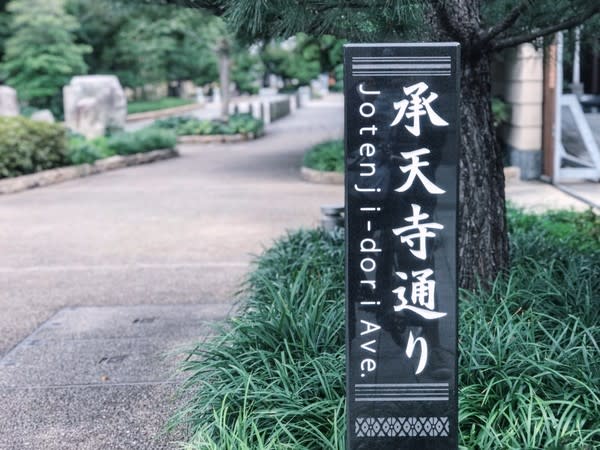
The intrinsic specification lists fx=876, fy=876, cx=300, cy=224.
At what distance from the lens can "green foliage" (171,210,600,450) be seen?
3.48 m

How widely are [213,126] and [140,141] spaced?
252 inches

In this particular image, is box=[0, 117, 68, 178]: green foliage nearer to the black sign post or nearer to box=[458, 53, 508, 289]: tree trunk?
box=[458, 53, 508, 289]: tree trunk

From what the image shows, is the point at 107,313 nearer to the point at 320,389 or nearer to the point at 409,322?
the point at 320,389

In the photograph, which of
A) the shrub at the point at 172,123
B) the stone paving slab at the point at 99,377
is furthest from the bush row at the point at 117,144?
the stone paving slab at the point at 99,377

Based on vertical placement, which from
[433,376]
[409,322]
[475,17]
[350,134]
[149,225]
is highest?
[475,17]

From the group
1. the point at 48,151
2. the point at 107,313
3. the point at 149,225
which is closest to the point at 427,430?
the point at 107,313

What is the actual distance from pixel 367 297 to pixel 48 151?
14.4 m

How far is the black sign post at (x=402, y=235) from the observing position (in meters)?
3.01

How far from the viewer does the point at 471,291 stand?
5262mm

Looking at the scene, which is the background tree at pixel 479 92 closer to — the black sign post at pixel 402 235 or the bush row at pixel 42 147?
the black sign post at pixel 402 235

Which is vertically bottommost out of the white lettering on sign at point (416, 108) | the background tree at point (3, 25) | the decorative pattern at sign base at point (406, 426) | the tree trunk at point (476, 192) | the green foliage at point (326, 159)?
the green foliage at point (326, 159)

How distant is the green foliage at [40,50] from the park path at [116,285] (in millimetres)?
18285

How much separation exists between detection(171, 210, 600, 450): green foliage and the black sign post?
0.42m

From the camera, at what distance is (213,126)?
26.8m
